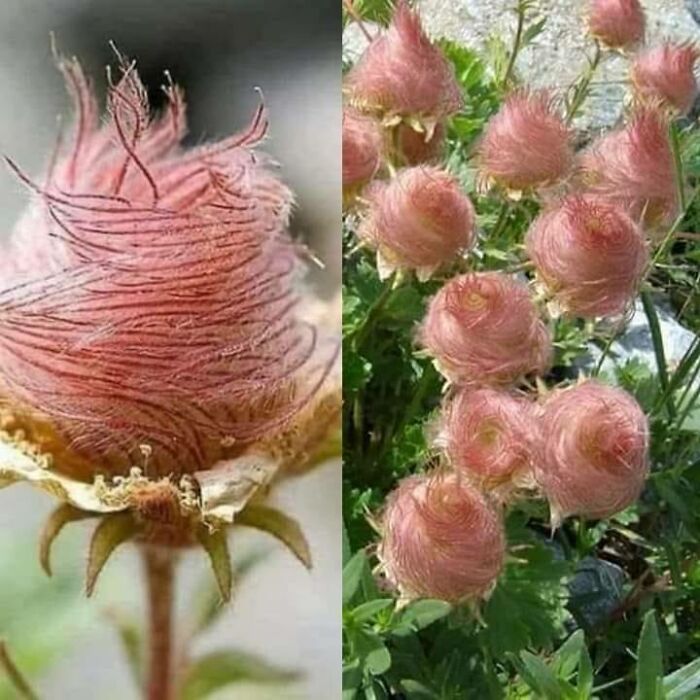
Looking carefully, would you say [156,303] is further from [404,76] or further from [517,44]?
[517,44]

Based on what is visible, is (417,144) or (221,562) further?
(417,144)

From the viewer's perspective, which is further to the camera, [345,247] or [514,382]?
[345,247]

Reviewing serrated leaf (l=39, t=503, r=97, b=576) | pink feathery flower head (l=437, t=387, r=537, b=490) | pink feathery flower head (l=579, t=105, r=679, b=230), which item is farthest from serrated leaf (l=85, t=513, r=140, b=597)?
pink feathery flower head (l=579, t=105, r=679, b=230)

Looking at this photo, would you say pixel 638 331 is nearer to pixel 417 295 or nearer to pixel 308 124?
pixel 417 295

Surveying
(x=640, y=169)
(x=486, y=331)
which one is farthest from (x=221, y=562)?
(x=640, y=169)

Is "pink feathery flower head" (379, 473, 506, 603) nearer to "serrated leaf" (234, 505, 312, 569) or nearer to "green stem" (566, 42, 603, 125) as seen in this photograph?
"serrated leaf" (234, 505, 312, 569)

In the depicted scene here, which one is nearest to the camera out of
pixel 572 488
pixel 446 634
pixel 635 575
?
pixel 572 488

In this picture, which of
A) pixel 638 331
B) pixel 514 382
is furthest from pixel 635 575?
pixel 514 382
